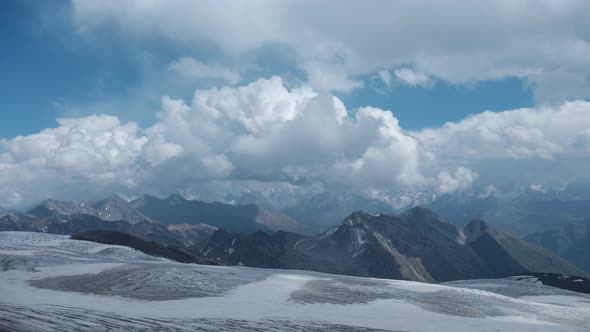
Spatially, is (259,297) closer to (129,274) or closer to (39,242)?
(129,274)

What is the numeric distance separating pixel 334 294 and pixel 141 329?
119 ft

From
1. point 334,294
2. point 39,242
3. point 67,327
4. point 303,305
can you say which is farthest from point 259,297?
point 39,242

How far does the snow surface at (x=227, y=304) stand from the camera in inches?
1526

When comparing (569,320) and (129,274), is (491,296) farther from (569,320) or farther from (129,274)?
(129,274)

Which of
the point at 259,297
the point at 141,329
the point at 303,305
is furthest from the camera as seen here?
the point at 259,297

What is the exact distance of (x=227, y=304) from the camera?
52.4m

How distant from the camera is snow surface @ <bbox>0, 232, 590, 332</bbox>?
3875cm

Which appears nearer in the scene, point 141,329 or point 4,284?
point 141,329

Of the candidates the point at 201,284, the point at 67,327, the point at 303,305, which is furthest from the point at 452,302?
the point at 67,327

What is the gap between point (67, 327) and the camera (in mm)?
32531

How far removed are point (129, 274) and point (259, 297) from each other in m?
20.5

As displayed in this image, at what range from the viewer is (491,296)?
258 feet

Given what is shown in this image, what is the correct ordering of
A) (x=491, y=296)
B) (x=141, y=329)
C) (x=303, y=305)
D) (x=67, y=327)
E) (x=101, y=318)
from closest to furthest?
(x=67, y=327), (x=141, y=329), (x=101, y=318), (x=303, y=305), (x=491, y=296)

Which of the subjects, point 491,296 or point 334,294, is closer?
point 334,294
